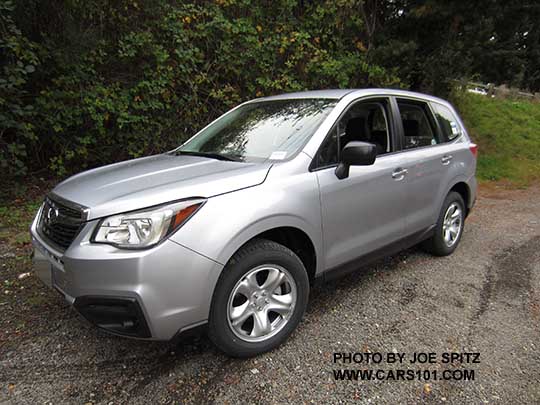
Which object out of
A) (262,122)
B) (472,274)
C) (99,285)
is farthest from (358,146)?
(472,274)

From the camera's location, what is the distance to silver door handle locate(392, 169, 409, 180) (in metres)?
3.08

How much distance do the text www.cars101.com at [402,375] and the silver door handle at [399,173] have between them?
4.84 ft

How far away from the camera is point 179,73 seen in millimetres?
6195

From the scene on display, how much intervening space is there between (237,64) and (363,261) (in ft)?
16.0

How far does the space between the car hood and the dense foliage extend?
3160mm

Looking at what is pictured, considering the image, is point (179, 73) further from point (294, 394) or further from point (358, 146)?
point (294, 394)

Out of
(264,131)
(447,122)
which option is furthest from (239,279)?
(447,122)

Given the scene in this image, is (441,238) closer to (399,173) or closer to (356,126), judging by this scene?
(399,173)

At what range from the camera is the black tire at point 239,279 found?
6.86 feet

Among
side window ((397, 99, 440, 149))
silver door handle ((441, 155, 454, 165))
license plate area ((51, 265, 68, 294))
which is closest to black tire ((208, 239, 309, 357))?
license plate area ((51, 265, 68, 294))

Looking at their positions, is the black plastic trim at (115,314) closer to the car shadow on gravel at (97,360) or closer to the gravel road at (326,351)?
the car shadow on gravel at (97,360)

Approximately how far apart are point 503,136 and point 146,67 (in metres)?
10.5

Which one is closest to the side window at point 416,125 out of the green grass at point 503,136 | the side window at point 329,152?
the side window at point 329,152

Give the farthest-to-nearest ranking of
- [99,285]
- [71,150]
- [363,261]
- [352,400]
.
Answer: [71,150] → [363,261] → [352,400] → [99,285]
